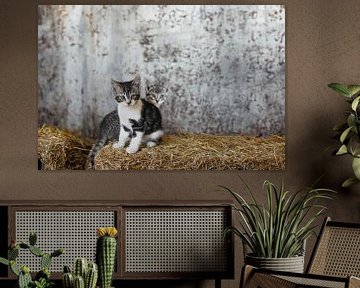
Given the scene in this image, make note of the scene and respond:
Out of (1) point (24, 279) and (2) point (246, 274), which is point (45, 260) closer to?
(1) point (24, 279)

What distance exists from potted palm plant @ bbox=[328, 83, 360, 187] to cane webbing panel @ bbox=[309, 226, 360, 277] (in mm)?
726

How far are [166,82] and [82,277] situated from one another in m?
2.24

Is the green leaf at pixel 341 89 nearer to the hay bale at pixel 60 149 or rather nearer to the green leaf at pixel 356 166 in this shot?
the green leaf at pixel 356 166

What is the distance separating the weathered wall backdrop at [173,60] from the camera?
5949 mm

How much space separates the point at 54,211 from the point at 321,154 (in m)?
1.95

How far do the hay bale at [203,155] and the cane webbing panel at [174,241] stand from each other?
0.50 metres

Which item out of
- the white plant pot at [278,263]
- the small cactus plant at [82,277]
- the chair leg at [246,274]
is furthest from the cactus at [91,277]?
the white plant pot at [278,263]

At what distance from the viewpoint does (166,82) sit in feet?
19.5

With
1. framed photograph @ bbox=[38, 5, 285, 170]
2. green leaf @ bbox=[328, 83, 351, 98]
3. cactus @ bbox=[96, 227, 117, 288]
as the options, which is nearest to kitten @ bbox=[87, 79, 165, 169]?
framed photograph @ bbox=[38, 5, 285, 170]

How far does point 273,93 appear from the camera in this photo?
5.96 m

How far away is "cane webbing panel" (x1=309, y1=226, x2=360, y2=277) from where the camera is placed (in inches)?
192

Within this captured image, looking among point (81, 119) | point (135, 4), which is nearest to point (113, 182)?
point (81, 119)

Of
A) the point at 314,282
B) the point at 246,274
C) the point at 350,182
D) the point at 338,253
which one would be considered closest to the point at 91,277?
the point at 246,274

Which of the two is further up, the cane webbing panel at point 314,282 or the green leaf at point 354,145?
the green leaf at point 354,145
